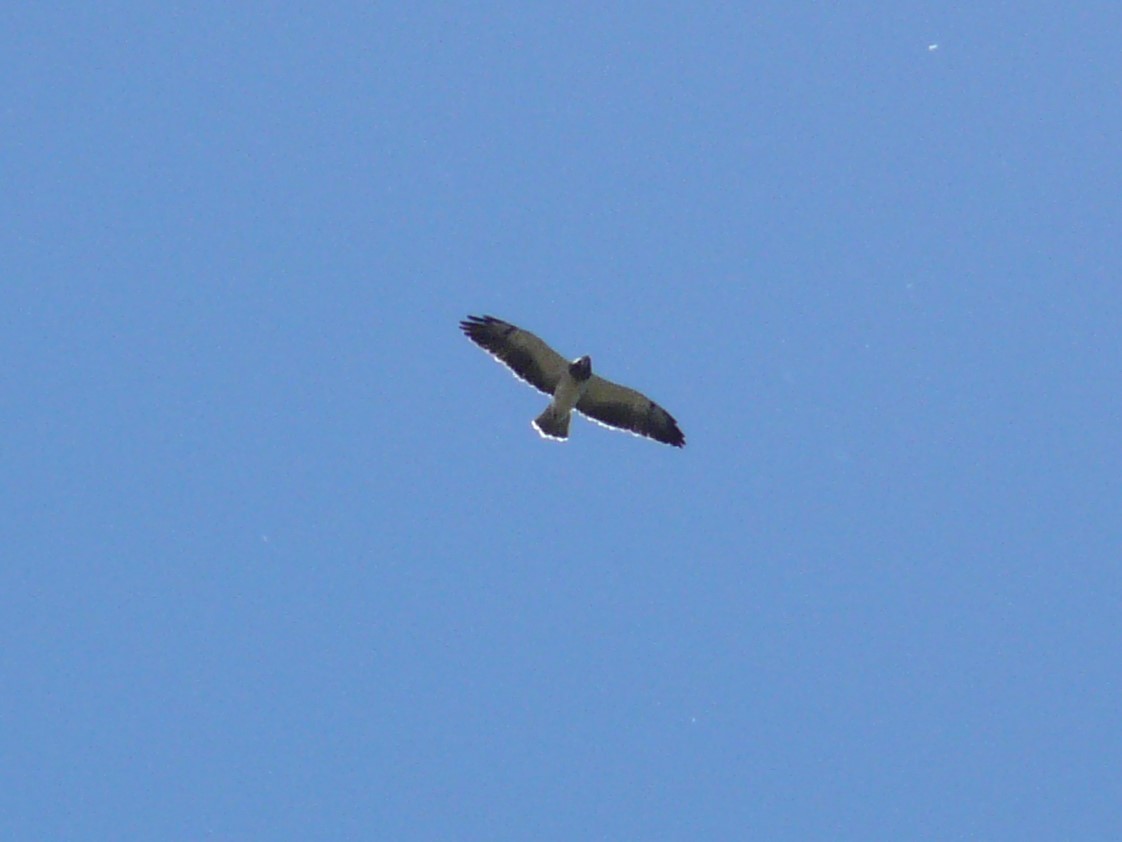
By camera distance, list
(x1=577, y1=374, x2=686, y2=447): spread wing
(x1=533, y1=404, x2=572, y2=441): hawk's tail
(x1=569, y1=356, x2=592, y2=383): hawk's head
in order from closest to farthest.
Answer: (x1=569, y1=356, x2=592, y2=383): hawk's head < (x1=533, y1=404, x2=572, y2=441): hawk's tail < (x1=577, y1=374, x2=686, y2=447): spread wing

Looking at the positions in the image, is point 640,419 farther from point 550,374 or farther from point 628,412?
point 550,374

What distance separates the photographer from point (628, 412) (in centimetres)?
2562

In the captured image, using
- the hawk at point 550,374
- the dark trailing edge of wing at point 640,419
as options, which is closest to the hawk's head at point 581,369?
the hawk at point 550,374

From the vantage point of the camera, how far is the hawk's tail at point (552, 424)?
24984 millimetres

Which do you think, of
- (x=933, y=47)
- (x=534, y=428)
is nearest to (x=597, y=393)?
(x=534, y=428)

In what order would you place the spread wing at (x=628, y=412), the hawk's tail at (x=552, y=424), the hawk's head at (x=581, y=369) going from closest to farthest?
the hawk's head at (x=581, y=369) → the hawk's tail at (x=552, y=424) → the spread wing at (x=628, y=412)

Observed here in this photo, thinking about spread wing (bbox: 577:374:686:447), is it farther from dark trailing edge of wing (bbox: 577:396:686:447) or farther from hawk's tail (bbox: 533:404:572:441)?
hawk's tail (bbox: 533:404:572:441)

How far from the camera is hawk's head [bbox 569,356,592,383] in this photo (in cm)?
2459

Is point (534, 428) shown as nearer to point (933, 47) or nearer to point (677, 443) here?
point (677, 443)

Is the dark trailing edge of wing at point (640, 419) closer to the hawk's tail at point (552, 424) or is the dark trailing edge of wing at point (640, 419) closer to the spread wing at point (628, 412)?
the spread wing at point (628, 412)

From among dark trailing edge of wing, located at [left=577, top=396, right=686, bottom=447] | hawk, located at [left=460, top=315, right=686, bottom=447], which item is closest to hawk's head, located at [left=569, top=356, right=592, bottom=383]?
hawk, located at [left=460, top=315, right=686, bottom=447]

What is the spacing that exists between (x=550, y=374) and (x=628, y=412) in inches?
47.3

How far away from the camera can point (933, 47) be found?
25.6 meters

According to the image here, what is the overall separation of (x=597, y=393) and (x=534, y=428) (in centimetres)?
95
